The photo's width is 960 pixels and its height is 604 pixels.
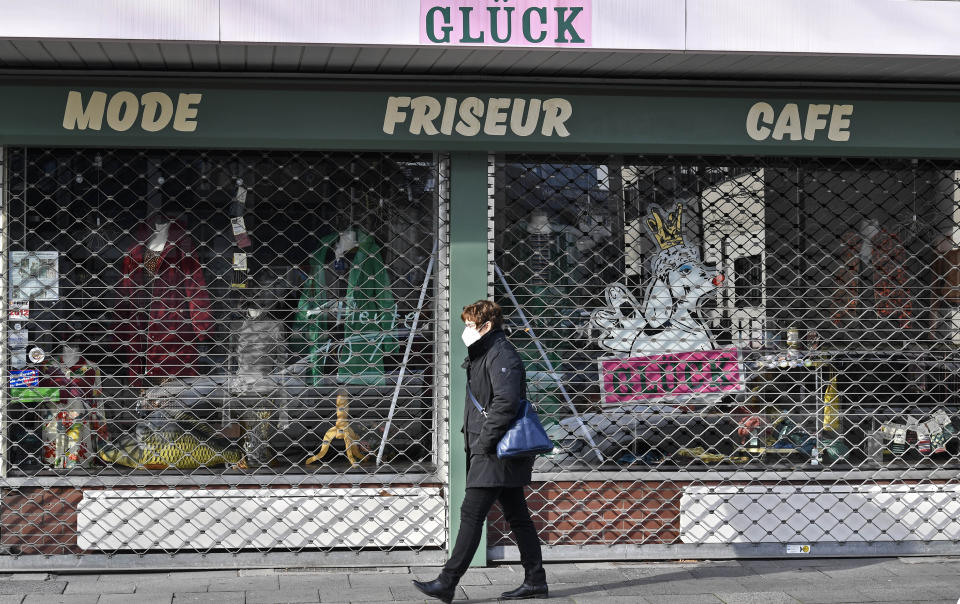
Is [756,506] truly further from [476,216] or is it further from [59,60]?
[59,60]

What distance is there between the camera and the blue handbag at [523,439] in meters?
5.54

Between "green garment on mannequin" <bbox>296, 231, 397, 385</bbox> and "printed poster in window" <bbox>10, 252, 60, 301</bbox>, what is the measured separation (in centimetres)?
150

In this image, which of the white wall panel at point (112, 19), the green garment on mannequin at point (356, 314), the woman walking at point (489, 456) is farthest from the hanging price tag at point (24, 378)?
the woman walking at point (489, 456)

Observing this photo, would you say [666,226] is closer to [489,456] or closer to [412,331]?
[412,331]

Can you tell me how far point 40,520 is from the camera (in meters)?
6.50

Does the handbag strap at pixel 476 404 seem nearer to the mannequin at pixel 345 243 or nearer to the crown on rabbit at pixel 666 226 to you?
the mannequin at pixel 345 243

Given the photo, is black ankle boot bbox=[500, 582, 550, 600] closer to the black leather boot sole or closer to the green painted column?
the black leather boot sole

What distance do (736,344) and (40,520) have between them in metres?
4.52

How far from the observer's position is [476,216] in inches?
261

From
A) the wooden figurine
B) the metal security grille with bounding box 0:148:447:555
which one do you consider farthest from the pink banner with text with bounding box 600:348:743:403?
the wooden figurine

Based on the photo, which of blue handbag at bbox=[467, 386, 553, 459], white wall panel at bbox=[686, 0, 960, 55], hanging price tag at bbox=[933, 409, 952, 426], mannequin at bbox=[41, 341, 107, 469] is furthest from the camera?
hanging price tag at bbox=[933, 409, 952, 426]

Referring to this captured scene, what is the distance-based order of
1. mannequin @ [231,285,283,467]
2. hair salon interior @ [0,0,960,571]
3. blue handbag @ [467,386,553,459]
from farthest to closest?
mannequin @ [231,285,283,467], hair salon interior @ [0,0,960,571], blue handbag @ [467,386,553,459]

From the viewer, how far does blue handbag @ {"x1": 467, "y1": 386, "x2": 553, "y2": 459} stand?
18.2ft

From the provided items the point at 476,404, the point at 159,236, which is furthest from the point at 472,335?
the point at 159,236
